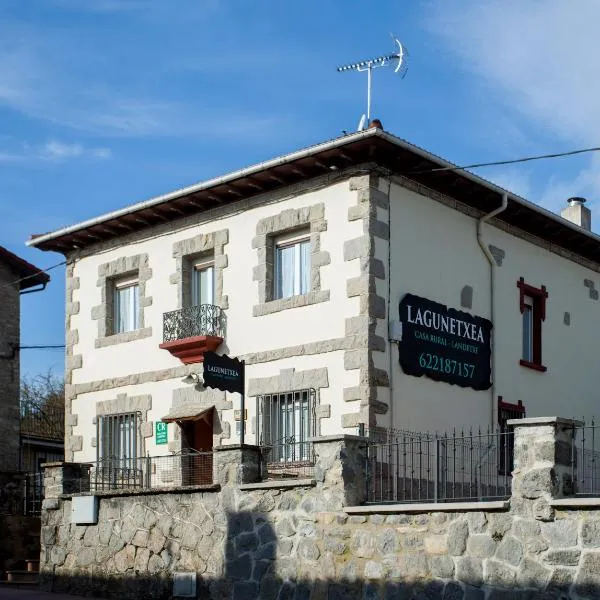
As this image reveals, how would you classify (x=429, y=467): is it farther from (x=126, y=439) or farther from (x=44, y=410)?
(x=44, y=410)

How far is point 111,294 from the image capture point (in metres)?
21.9

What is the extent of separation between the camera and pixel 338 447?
14000 millimetres

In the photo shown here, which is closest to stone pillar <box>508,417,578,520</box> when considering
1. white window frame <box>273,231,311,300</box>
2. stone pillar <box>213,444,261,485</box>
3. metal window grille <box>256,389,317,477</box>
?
stone pillar <box>213,444,261,485</box>

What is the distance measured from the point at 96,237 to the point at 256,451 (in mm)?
7873

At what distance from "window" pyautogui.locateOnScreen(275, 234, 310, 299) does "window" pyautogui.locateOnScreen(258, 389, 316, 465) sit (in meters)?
1.71

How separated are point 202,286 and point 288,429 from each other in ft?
11.7

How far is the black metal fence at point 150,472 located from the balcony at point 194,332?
1711 millimetres

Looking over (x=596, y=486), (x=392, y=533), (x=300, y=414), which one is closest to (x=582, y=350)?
(x=596, y=486)

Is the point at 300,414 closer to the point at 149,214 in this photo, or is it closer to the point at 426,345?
the point at 426,345

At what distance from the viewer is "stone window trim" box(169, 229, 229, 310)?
19641mm

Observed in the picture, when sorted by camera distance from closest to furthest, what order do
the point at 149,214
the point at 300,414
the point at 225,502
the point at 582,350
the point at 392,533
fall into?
1. the point at 392,533
2. the point at 225,502
3. the point at 300,414
4. the point at 149,214
5. the point at 582,350

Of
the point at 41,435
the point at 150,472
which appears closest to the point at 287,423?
the point at 150,472

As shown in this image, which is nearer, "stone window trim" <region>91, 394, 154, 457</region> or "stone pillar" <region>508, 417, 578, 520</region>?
"stone pillar" <region>508, 417, 578, 520</region>

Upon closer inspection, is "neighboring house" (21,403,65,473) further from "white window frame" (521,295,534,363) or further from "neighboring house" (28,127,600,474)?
"white window frame" (521,295,534,363)
